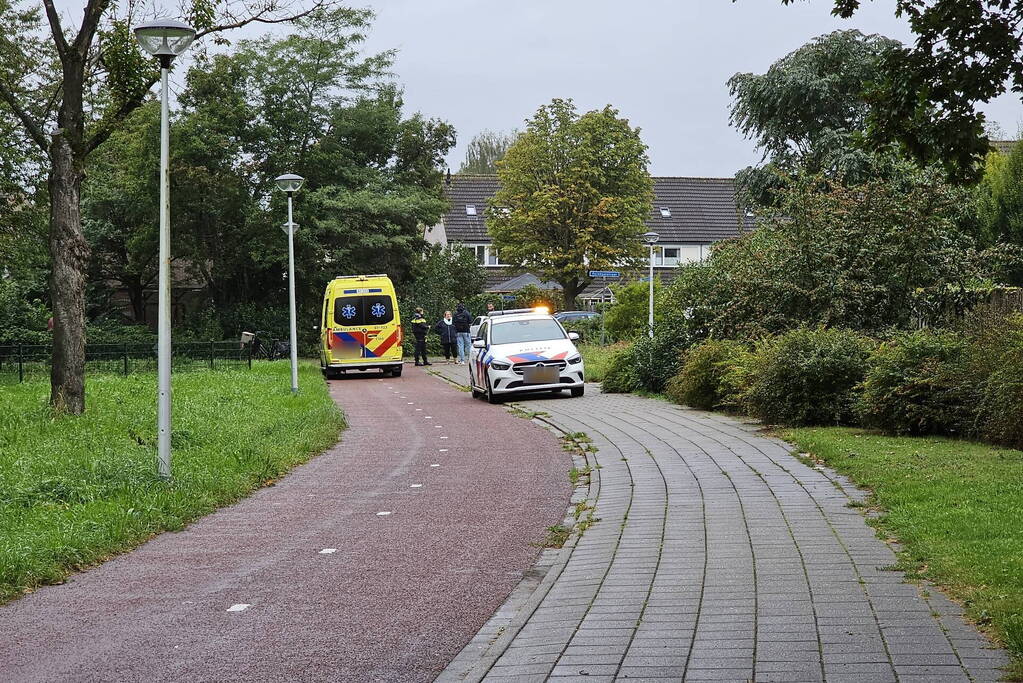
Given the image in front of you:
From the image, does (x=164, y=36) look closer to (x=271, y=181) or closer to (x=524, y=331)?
(x=524, y=331)

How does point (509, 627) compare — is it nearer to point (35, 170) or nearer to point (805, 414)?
point (805, 414)

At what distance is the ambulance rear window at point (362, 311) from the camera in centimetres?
3409

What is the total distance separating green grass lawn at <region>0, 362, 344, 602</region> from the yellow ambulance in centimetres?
1153

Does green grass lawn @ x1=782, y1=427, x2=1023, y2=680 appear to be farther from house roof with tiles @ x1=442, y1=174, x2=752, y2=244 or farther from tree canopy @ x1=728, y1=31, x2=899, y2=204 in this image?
house roof with tiles @ x1=442, y1=174, x2=752, y2=244

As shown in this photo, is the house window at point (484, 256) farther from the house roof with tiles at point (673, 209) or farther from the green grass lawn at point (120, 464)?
the green grass lawn at point (120, 464)

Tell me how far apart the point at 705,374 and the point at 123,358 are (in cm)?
1631

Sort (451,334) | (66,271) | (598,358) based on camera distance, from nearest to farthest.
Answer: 1. (66,271)
2. (598,358)
3. (451,334)

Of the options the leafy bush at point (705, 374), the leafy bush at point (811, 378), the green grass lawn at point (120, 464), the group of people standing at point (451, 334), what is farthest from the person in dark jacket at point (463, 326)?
the leafy bush at point (811, 378)

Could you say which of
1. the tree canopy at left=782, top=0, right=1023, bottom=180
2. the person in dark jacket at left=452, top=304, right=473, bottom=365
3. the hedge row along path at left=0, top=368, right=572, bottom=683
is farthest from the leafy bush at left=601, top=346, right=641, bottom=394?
the tree canopy at left=782, top=0, right=1023, bottom=180

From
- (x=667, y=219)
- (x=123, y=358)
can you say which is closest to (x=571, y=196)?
(x=667, y=219)

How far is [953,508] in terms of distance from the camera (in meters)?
8.70

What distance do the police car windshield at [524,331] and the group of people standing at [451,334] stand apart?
11.3 metres

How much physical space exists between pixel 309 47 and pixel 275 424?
31.8 meters

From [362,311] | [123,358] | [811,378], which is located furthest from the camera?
[362,311]
